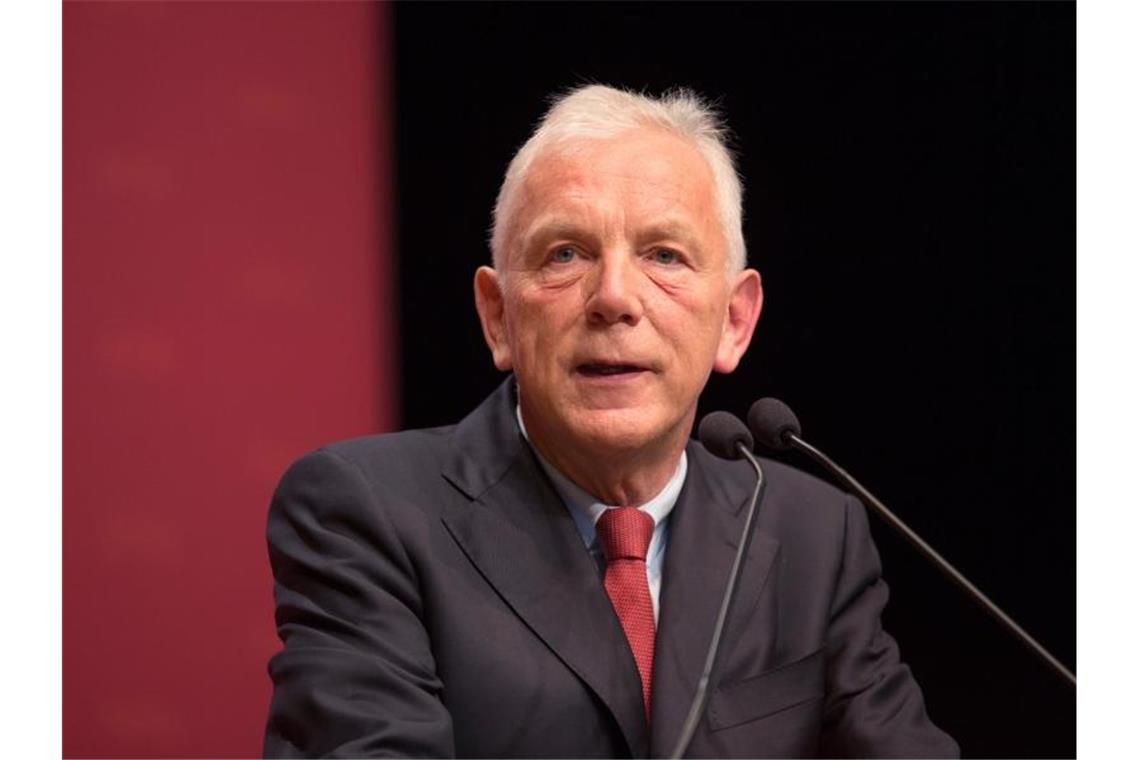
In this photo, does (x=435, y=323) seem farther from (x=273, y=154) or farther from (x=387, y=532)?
(x=387, y=532)

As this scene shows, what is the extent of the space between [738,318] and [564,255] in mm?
296

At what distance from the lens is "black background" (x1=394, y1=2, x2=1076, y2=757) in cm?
222

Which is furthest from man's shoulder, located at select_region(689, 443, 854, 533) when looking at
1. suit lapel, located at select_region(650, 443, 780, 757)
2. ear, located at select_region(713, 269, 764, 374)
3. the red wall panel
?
the red wall panel

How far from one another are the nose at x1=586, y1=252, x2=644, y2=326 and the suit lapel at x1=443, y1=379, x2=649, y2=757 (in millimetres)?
222

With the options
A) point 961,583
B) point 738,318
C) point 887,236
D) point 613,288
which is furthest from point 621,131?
point 887,236

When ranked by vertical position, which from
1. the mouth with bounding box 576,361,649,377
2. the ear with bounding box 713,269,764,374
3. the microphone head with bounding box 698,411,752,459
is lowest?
the microphone head with bounding box 698,411,752,459

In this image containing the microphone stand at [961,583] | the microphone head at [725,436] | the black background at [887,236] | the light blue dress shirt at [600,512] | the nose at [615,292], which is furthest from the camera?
the black background at [887,236]

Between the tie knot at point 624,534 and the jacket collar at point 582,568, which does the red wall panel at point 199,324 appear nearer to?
the jacket collar at point 582,568

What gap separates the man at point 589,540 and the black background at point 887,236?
1.94ft

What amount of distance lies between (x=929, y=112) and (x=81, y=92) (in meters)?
1.44

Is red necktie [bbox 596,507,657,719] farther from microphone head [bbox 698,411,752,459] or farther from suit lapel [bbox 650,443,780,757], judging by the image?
microphone head [bbox 698,411,752,459]

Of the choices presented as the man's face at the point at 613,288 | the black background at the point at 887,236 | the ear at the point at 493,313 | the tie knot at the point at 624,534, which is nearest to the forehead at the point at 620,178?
the man's face at the point at 613,288

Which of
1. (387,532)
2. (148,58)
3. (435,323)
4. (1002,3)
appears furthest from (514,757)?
(1002,3)

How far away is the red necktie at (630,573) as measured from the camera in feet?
4.87
